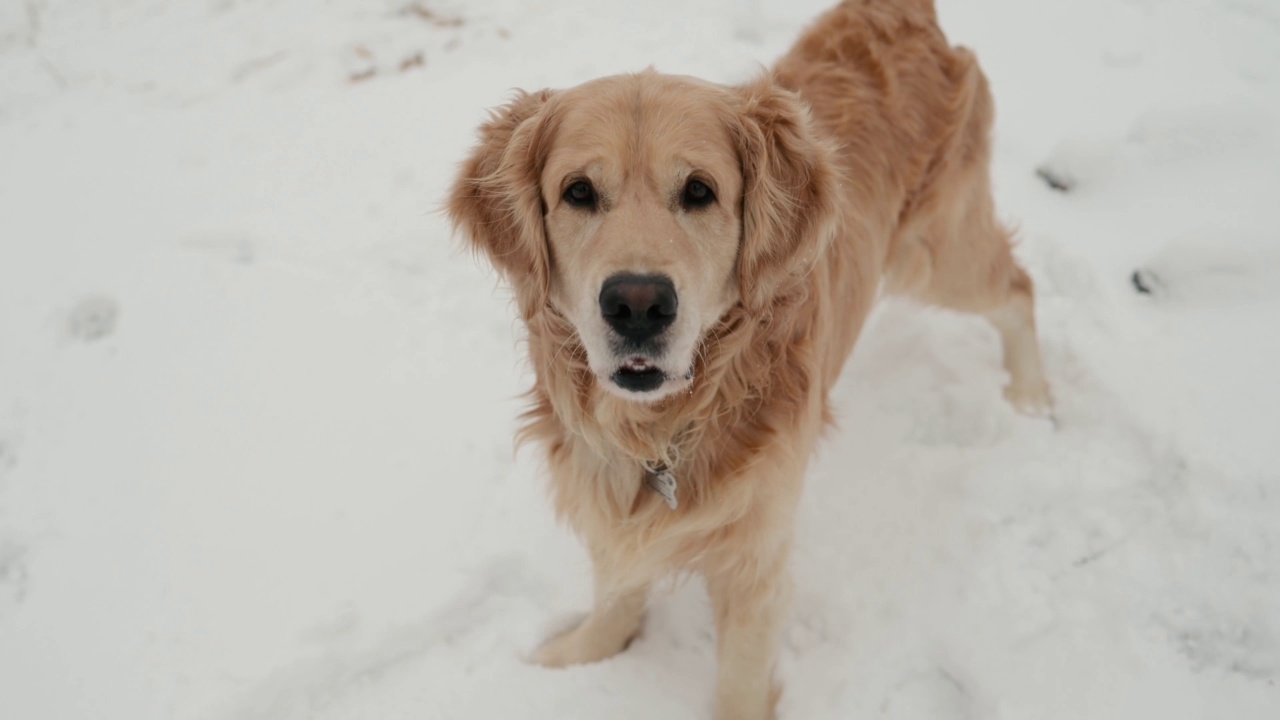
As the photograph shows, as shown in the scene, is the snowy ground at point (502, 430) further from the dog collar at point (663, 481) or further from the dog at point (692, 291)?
the dog collar at point (663, 481)

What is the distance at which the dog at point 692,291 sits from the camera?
172 cm

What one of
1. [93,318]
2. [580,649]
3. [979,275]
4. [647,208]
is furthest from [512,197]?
[93,318]

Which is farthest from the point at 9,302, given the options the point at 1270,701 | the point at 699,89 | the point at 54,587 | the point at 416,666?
the point at 1270,701

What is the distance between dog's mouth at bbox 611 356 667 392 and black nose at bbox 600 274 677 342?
0.08 metres

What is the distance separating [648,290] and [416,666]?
1.58 metres

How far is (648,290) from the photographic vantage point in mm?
1555

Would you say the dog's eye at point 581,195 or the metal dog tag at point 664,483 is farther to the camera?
the metal dog tag at point 664,483

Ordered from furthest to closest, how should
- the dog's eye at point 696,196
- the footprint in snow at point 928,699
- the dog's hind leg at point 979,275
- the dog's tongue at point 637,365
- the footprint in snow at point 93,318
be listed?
the footprint in snow at point 93,318 → the dog's hind leg at point 979,275 → the footprint in snow at point 928,699 → the dog's eye at point 696,196 → the dog's tongue at point 637,365

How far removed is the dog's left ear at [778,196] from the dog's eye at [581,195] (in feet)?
1.21

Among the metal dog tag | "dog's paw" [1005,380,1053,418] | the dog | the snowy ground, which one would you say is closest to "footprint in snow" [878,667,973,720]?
the snowy ground

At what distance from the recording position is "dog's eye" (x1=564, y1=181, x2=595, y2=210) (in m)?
1.79

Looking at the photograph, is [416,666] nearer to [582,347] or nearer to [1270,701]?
[582,347]

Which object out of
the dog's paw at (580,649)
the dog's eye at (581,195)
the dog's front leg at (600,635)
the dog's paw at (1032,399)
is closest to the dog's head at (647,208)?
the dog's eye at (581,195)

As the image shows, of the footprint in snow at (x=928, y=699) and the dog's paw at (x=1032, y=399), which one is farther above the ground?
the dog's paw at (x=1032, y=399)
